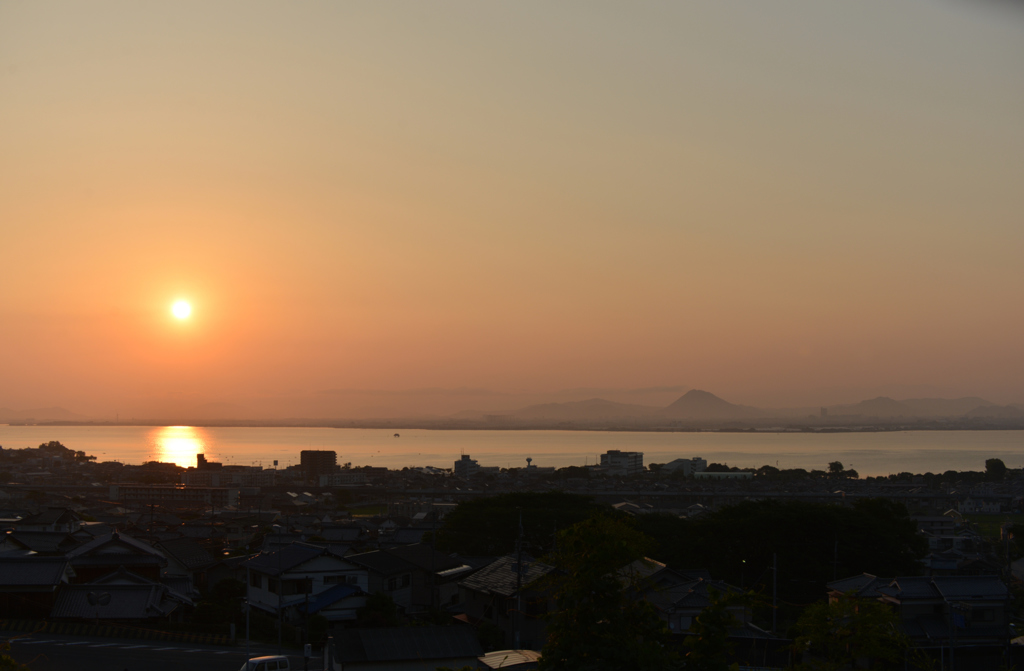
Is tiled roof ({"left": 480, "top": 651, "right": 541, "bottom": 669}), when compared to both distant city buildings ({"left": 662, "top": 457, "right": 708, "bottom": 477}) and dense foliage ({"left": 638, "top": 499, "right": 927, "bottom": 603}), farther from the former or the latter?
distant city buildings ({"left": 662, "top": 457, "right": 708, "bottom": 477})

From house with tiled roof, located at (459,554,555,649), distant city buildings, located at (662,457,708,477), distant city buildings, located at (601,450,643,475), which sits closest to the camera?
house with tiled roof, located at (459,554,555,649)

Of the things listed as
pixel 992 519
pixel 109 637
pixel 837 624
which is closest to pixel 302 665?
pixel 109 637

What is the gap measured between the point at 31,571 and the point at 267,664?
507 cm

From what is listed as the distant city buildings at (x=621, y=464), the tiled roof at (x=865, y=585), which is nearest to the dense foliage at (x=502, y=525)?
the tiled roof at (x=865, y=585)

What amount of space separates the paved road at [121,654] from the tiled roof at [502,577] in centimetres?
274

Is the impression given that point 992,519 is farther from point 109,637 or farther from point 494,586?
point 109,637

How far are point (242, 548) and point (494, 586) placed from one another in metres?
9.20

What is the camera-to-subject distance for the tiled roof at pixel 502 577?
402 inches

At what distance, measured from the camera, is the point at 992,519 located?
3222cm

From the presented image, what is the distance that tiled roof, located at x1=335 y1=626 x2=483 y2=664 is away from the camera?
7.29 m

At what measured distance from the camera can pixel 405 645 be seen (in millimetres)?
7480

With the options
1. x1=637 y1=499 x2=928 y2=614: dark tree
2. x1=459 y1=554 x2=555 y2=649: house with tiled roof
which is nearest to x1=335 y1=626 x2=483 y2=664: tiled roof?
x1=459 y1=554 x2=555 y2=649: house with tiled roof

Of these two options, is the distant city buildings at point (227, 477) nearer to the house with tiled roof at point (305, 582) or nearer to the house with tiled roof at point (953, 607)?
the house with tiled roof at point (305, 582)

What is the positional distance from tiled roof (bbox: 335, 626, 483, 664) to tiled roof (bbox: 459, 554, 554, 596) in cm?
230
